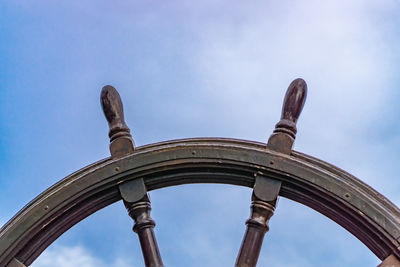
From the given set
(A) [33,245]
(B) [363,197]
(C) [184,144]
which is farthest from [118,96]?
(B) [363,197]

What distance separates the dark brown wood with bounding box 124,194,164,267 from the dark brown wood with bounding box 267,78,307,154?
2.16 feet

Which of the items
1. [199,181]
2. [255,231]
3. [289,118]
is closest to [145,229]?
[199,181]

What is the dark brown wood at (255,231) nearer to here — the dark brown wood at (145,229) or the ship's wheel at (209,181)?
the ship's wheel at (209,181)

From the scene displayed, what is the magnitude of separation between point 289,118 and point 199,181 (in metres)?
0.53

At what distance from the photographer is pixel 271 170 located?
4.03m

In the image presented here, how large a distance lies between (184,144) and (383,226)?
3.29 feet

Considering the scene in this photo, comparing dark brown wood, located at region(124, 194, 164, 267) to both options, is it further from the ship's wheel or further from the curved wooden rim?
the curved wooden rim

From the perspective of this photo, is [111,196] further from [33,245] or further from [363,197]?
[363,197]

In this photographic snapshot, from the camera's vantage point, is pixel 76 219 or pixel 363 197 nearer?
pixel 363 197

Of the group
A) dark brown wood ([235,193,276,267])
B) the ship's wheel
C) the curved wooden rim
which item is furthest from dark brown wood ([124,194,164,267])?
dark brown wood ([235,193,276,267])

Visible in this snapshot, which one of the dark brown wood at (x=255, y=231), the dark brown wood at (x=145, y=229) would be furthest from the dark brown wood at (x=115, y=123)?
the dark brown wood at (x=255, y=231)

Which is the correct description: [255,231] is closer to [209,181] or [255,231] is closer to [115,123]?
[209,181]

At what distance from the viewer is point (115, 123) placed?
14.0 feet

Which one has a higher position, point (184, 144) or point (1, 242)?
point (184, 144)
